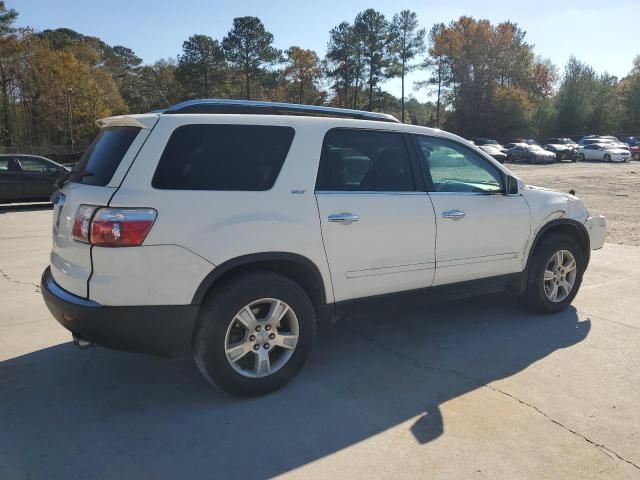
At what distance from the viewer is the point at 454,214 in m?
4.13

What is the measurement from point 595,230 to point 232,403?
4068mm

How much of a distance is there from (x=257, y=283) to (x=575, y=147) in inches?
1743

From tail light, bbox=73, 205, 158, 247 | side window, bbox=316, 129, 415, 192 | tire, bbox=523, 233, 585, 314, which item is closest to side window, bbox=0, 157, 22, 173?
tail light, bbox=73, 205, 158, 247

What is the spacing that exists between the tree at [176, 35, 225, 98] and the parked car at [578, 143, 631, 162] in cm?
4081

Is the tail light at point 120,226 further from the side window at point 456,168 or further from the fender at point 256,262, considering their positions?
the side window at point 456,168

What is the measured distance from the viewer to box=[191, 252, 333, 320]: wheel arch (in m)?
3.11

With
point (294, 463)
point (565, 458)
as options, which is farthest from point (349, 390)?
point (565, 458)

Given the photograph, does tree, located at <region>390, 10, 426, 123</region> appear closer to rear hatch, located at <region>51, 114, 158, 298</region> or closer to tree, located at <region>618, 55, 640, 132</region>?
tree, located at <region>618, 55, 640, 132</region>

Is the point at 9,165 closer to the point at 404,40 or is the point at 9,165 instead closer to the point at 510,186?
the point at 510,186

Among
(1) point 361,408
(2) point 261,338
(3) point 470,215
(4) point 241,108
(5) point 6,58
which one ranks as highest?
(5) point 6,58

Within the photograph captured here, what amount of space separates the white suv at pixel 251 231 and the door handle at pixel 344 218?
1 centimetres

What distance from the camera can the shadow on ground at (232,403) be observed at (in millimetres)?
2762

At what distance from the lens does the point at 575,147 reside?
1633 inches

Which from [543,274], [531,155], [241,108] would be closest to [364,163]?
[241,108]
